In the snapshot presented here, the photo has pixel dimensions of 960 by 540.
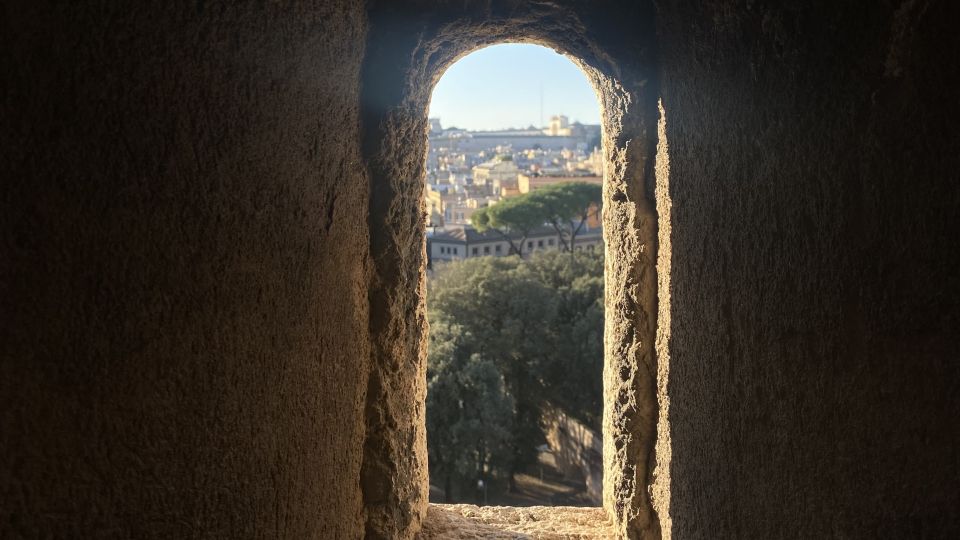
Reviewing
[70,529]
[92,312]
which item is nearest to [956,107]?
[92,312]

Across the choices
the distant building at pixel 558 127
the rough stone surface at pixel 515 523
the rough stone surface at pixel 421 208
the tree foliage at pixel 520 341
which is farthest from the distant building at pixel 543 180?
the distant building at pixel 558 127

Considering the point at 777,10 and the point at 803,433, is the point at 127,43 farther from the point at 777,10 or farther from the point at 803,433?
the point at 803,433

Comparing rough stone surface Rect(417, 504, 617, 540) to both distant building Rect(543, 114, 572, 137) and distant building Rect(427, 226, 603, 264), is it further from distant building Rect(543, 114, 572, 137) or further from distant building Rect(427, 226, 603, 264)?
distant building Rect(543, 114, 572, 137)

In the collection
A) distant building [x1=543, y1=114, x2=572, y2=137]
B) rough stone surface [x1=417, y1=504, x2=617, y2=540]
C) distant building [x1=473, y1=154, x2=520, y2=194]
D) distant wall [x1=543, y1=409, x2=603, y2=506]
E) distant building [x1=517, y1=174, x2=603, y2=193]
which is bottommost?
distant wall [x1=543, y1=409, x2=603, y2=506]

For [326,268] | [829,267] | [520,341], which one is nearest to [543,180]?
[520,341]

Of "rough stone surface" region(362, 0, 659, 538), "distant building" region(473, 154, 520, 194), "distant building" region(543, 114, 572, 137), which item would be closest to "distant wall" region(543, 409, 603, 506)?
"rough stone surface" region(362, 0, 659, 538)

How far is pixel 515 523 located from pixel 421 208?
1.74 m

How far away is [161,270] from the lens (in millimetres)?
1846

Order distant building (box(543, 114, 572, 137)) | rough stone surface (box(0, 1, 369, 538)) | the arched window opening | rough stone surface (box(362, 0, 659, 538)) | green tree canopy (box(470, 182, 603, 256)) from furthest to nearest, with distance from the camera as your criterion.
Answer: distant building (box(543, 114, 572, 137)) < green tree canopy (box(470, 182, 603, 256)) < the arched window opening < rough stone surface (box(362, 0, 659, 538)) < rough stone surface (box(0, 1, 369, 538))

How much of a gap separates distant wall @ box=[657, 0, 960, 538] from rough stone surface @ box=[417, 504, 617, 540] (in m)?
1.58

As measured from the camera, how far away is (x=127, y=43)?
1703mm

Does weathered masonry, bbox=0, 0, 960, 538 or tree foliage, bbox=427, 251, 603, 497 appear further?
tree foliage, bbox=427, 251, 603, 497

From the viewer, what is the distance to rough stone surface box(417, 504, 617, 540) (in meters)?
4.27

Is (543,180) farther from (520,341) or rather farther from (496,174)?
(520,341)
